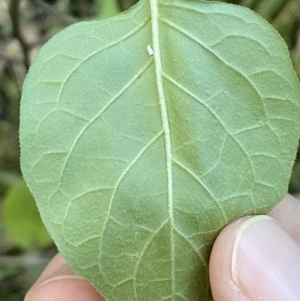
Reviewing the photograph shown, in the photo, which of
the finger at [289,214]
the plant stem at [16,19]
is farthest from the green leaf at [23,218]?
the finger at [289,214]

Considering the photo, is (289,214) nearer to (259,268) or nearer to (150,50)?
(259,268)

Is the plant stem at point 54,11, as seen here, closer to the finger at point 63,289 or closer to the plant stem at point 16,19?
the plant stem at point 16,19

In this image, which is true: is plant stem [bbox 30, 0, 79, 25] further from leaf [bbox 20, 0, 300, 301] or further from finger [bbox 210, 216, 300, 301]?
finger [bbox 210, 216, 300, 301]

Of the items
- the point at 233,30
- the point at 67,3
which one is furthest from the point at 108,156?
the point at 67,3

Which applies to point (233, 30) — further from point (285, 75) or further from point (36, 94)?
point (36, 94)

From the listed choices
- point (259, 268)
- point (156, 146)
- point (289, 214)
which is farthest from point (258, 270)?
point (289, 214)

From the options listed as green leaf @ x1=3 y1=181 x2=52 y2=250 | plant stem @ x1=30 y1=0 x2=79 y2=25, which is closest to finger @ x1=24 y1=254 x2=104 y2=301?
green leaf @ x1=3 y1=181 x2=52 y2=250
